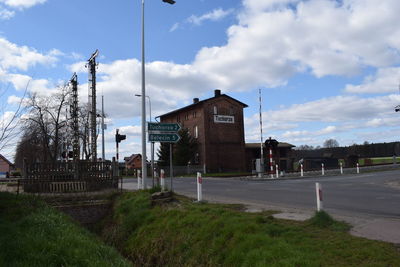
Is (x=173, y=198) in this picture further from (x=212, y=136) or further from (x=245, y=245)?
(x=212, y=136)

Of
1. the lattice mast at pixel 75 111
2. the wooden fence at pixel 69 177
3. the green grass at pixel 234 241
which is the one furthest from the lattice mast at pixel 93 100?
the green grass at pixel 234 241

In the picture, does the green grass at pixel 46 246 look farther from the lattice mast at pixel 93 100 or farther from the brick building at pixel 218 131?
the brick building at pixel 218 131

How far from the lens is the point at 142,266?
28.8 ft

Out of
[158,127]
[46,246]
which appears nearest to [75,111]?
[158,127]

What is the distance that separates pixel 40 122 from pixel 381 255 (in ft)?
127

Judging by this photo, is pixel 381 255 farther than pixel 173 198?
No

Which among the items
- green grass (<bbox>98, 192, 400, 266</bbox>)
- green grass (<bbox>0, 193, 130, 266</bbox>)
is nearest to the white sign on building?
green grass (<bbox>98, 192, 400, 266</bbox>)

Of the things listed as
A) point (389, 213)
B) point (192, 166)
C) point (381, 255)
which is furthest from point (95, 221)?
point (192, 166)

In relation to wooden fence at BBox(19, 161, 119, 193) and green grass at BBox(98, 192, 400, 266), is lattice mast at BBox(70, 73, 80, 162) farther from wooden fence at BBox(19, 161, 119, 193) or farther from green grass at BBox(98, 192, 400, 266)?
green grass at BBox(98, 192, 400, 266)

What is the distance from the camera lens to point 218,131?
5375cm

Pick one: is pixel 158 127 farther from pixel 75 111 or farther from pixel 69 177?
pixel 75 111

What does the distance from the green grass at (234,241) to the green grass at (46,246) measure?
5.04ft

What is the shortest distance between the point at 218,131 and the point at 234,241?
46613 mm

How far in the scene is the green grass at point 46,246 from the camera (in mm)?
6023
